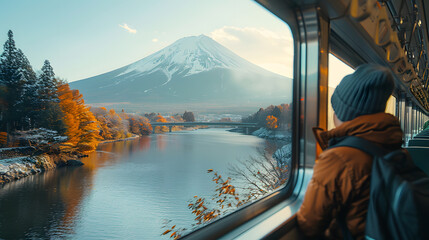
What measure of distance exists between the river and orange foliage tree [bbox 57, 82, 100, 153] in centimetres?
12

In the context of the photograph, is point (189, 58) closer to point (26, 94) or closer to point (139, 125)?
point (139, 125)

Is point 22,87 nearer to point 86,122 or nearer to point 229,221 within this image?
point 86,122

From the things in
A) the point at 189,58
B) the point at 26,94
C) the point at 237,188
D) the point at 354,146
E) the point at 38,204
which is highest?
the point at 189,58

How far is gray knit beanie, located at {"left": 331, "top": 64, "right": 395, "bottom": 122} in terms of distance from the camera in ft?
3.01

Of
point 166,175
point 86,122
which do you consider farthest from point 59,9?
point 166,175

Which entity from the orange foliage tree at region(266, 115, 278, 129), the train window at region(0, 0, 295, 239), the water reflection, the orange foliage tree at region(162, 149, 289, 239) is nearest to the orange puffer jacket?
the train window at region(0, 0, 295, 239)

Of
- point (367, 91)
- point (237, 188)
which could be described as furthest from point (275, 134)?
point (237, 188)

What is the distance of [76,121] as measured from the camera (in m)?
1.54

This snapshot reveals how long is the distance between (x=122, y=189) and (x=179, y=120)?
2.25 metres

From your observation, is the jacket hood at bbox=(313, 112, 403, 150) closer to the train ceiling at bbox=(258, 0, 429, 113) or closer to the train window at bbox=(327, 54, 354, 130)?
the train ceiling at bbox=(258, 0, 429, 113)

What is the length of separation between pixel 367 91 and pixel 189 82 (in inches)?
73.8

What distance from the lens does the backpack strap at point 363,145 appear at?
2.83 ft

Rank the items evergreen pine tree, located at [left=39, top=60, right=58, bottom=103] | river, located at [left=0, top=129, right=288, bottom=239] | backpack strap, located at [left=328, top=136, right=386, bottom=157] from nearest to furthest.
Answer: backpack strap, located at [left=328, top=136, right=386, bottom=157] < evergreen pine tree, located at [left=39, top=60, right=58, bottom=103] < river, located at [left=0, top=129, right=288, bottom=239]

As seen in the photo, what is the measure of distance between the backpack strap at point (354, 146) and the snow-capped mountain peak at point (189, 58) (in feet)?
4.96
